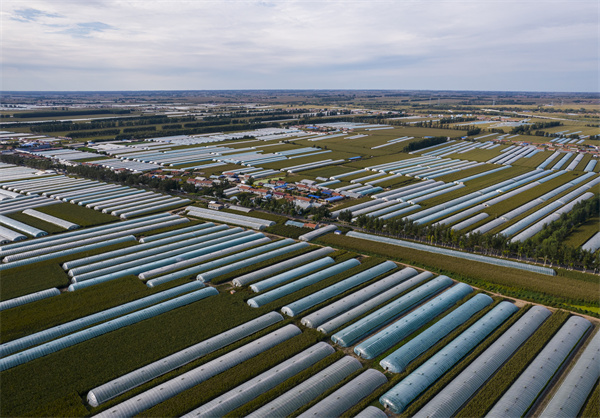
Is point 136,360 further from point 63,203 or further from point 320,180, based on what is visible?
point 320,180

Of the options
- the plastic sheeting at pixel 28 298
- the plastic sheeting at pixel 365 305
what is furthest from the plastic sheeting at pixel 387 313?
the plastic sheeting at pixel 28 298

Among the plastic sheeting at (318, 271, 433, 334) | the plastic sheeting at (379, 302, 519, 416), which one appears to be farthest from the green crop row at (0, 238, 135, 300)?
the plastic sheeting at (379, 302, 519, 416)

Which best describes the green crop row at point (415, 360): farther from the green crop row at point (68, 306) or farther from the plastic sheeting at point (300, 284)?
the green crop row at point (68, 306)

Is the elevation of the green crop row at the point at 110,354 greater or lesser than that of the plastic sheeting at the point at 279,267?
lesser

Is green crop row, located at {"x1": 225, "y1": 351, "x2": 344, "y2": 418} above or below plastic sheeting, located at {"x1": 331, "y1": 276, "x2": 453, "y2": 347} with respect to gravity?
below

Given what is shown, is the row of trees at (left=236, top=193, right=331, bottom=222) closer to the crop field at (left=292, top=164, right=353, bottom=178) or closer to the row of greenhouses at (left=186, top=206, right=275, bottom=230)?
the row of greenhouses at (left=186, top=206, right=275, bottom=230)

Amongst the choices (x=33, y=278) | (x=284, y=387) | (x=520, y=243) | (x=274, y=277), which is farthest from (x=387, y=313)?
(x=33, y=278)
